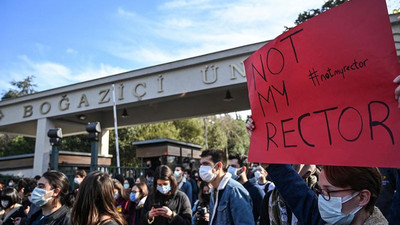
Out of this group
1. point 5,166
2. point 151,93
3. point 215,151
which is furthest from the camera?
point 5,166

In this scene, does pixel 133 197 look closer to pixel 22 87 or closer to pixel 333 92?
pixel 333 92

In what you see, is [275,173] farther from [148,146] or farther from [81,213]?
[148,146]

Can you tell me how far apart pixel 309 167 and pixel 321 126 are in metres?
1.10

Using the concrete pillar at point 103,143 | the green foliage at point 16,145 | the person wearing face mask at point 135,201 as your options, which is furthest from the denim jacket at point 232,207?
the green foliage at point 16,145

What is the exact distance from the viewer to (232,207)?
2988mm

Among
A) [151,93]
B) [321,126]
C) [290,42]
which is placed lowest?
[321,126]

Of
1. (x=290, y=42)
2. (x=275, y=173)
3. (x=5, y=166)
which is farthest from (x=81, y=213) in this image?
(x=5, y=166)

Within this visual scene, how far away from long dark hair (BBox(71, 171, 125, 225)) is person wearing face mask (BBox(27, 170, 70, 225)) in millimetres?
945

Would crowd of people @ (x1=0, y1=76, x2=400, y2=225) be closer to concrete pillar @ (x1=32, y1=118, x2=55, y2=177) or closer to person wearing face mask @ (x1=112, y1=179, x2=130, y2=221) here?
person wearing face mask @ (x1=112, y1=179, x2=130, y2=221)

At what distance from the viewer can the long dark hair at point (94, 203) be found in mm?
2307

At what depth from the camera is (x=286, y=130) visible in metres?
1.79

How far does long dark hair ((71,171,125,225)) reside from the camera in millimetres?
2307

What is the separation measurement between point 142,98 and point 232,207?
8.80m

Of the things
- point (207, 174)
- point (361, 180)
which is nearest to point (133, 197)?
point (207, 174)
